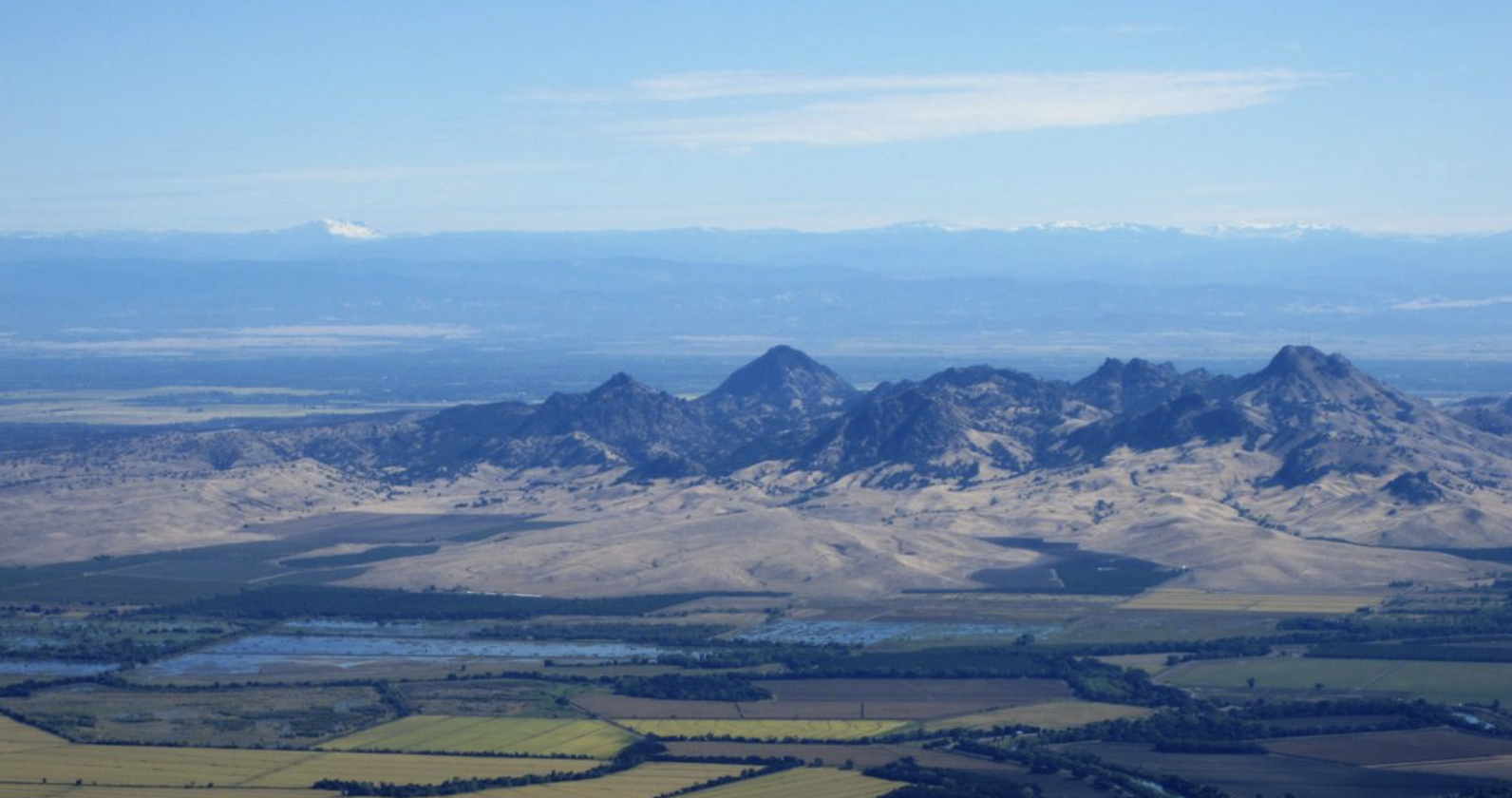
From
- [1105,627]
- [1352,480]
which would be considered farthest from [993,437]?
[1105,627]

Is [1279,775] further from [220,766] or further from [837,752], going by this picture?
[220,766]

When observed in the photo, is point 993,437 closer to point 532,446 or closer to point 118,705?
point 532,446

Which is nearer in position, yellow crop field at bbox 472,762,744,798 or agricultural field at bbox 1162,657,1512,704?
yellow crop field at bbox 472,762,744,798

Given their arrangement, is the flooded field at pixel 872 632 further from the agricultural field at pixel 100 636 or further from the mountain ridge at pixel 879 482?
the agricultural field at pixel 100 636

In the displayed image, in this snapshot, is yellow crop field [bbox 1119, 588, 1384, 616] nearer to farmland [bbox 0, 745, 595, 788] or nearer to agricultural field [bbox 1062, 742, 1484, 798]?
agricultural field [bbox 1062, 742, 1484, 798]

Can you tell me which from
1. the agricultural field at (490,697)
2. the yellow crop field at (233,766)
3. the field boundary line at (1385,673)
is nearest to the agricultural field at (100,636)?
the agricultural field at (490,697)

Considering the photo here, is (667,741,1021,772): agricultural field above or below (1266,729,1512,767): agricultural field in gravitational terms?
below

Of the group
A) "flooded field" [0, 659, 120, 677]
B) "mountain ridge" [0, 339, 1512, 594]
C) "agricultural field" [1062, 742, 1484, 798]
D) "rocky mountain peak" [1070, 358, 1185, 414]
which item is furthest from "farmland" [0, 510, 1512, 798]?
"rocky mountain peak" [1070, 358, 1185, 414]
